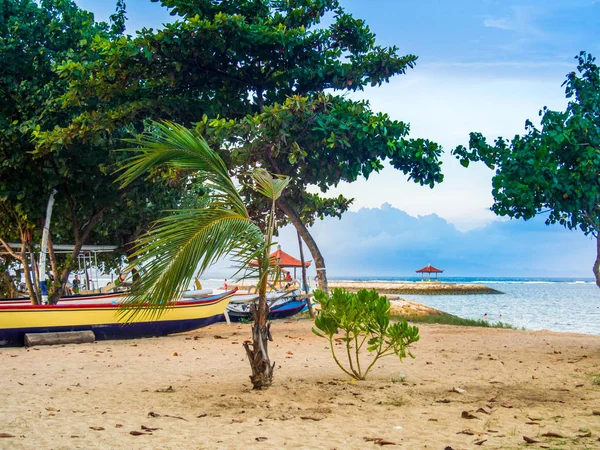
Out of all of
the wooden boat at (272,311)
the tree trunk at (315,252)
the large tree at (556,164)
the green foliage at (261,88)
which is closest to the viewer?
the large tree at (556,164)

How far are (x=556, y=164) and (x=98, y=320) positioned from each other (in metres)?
9.94

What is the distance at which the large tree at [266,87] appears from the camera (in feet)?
46.9

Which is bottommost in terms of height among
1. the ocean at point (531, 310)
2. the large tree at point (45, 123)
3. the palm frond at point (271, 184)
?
the ocean at point (531, 310)

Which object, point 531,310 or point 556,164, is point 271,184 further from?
point 531,310

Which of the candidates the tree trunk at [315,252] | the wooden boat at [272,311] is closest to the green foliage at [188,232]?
the tree trunk at [315,252]

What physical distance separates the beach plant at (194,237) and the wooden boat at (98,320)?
14.2 ft

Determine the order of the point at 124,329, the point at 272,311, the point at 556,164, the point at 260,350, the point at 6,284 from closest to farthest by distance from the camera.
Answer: the point at 260,350 < the point at 556,164 < the point at 124,329 < the point at 272,311 < the point at 6,284

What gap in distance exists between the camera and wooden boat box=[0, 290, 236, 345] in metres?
12.8

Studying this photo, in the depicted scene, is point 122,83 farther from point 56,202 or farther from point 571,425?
point 571,425

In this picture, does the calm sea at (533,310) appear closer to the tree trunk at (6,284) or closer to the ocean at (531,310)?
the ocean at (531,310)

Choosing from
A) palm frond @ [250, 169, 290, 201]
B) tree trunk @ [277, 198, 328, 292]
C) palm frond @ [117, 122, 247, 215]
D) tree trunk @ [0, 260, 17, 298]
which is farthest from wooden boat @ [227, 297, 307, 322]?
tree trunk @ [0, 260, 17, 298]

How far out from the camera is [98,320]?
13836 millimetres

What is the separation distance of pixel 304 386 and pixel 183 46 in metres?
9.70

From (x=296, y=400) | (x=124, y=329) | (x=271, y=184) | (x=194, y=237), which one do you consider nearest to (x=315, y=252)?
(x=124, y=329)
